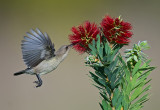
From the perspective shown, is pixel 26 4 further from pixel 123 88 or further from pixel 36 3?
pixel 123 88

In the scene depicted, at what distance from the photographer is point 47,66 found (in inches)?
34.4

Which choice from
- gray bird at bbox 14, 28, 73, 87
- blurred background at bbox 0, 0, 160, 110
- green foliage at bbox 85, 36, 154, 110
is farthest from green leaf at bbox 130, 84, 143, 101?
blurred background at bbox 0, 0, 160, 110

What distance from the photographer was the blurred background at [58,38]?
2143 millimetres

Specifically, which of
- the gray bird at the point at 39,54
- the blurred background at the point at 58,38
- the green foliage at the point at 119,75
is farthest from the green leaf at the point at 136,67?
the blurred background at the point at 58,38

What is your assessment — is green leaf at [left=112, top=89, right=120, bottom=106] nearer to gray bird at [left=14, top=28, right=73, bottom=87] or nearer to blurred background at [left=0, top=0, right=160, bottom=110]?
gray bird at [left=14, top=28, right=73, bottom=87]

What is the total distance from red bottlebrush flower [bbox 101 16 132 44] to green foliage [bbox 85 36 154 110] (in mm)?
19

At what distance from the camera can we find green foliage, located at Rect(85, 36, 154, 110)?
55 centimetres

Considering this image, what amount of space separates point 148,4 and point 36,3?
830mm

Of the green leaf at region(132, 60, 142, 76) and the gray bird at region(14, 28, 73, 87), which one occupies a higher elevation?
the gray bird at region(14, 28, 73, 87)

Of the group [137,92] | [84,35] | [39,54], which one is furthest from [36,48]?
[137,92]

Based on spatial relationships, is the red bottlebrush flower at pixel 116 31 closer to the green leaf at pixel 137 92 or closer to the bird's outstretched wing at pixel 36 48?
the green leaf at pixel 137 92

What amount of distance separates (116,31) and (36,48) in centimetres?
33

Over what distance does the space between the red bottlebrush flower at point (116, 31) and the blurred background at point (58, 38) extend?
5.04 feet

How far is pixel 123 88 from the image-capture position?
1.89 ft
